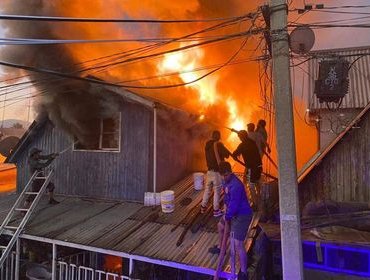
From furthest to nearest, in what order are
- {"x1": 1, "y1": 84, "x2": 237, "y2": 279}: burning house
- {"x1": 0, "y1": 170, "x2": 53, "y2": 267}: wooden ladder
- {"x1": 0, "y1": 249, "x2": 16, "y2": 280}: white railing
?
{"x1": 0, "y1": 249, "x2": 16, "y2": 280}: white railing, {"x1": 0, "y1": 170, "x2": 53, "y2": 267}: wooden ladder, {"x1": 1, "y1": 84, "x2": 237, "y2": 279}: burning house

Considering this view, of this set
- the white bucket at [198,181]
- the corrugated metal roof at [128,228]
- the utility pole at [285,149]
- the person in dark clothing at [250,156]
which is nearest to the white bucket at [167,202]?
the corrugated metal roof at [128,228]

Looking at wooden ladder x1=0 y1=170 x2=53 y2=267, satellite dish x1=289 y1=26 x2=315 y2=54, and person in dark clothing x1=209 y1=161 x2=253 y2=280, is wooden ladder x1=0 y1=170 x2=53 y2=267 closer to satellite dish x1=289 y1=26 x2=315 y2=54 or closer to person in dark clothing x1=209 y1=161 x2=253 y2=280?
person in dark clothing x1=209 y1=161 x2=253 y2=280

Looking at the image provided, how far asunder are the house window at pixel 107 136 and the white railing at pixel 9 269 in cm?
416

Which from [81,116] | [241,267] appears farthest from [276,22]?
[81,116]

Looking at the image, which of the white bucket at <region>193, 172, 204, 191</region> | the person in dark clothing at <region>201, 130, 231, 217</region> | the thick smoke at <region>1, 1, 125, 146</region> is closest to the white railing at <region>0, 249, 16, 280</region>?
the thick smoke at <region>1, 1, 125, 146</region>

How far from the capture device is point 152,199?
1100cm

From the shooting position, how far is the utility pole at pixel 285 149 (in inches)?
227

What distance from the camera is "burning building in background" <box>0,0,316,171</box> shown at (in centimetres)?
1201

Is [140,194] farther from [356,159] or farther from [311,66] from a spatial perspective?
[311,66]

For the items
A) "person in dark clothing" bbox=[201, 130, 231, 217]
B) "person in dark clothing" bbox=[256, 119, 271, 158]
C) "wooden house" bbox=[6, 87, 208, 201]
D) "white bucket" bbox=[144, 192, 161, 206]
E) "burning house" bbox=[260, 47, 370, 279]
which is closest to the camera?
"burning house" bbox=[260, 47, 370, 279]

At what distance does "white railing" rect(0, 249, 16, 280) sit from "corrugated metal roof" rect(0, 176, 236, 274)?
1.18 metres

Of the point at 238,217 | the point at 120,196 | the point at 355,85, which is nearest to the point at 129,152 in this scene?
the point at 120,196

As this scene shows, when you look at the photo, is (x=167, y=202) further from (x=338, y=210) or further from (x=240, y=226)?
(x=338, y=210)

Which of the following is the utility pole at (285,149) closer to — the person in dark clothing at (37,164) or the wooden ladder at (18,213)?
the wooden ladder at (18,213)
